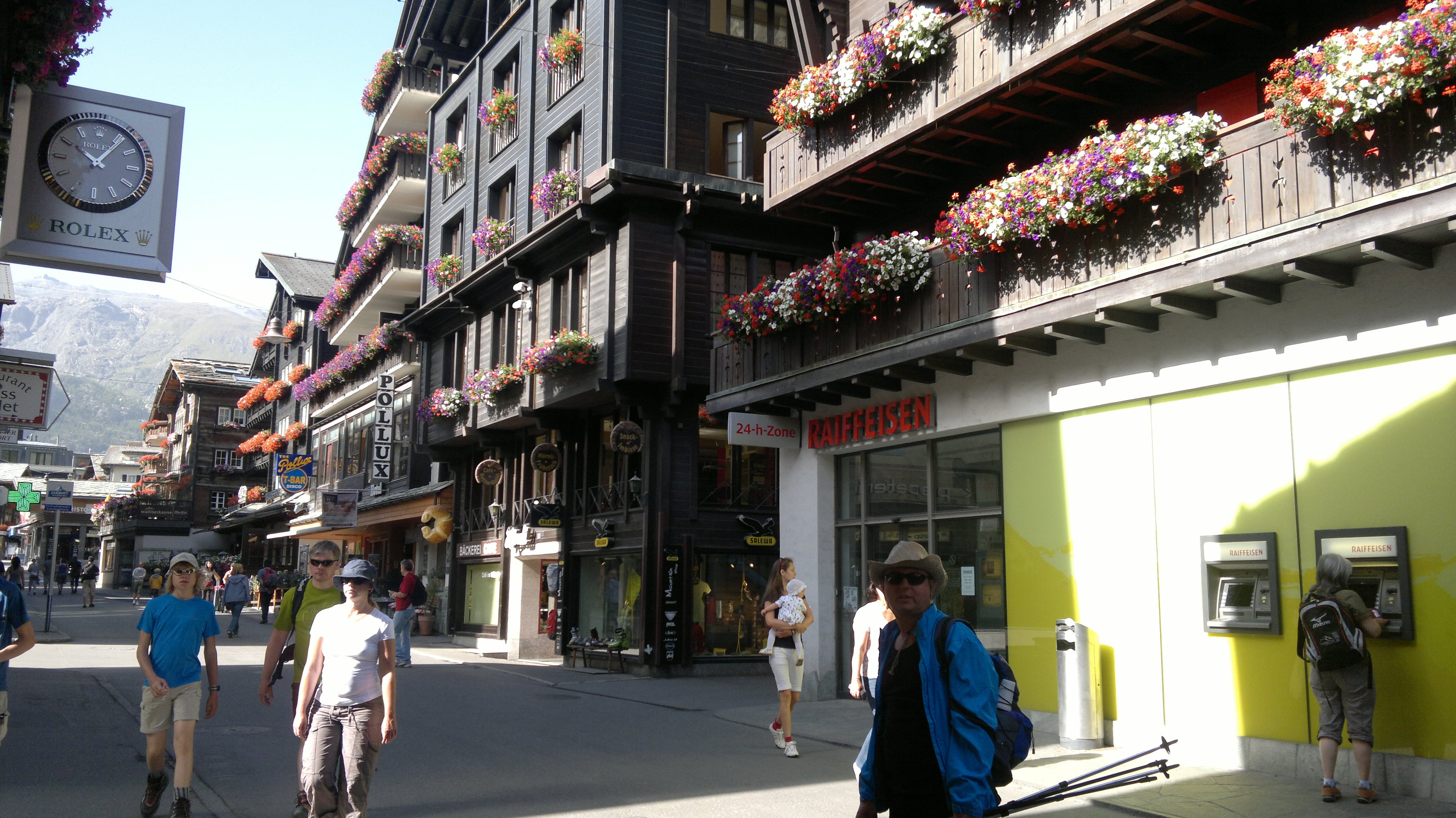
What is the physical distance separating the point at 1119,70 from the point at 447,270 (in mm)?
21510

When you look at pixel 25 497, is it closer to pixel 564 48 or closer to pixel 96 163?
pixel 564 48

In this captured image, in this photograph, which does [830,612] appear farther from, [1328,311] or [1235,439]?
[1328,311]

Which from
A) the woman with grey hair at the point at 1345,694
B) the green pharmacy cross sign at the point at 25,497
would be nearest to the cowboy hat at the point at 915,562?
the woman with grey hair at the point at 1345,694

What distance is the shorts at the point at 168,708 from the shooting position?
7688 millimetres

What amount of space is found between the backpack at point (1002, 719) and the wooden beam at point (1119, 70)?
345 inches

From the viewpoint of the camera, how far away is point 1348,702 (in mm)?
8477

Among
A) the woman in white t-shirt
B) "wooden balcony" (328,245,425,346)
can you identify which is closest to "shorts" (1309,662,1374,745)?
the woman in white t-shirt

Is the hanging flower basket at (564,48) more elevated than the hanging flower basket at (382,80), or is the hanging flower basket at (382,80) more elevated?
the hanging flower basket at (382,80)

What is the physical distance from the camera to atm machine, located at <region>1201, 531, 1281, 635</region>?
32.6 feet

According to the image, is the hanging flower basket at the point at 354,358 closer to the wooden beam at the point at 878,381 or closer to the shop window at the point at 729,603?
the shop window at the point at 729,603

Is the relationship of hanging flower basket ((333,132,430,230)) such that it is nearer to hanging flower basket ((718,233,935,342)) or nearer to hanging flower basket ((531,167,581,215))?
hanging flower basket ((531,167,581,215))

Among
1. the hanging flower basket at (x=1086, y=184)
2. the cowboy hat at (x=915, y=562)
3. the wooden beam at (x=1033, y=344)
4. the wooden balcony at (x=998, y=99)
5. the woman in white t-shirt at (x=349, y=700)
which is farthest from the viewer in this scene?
the wooden beam at (x=1033, y=344)

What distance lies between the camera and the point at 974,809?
407 centimetres

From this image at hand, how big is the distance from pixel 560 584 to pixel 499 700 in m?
8.34
